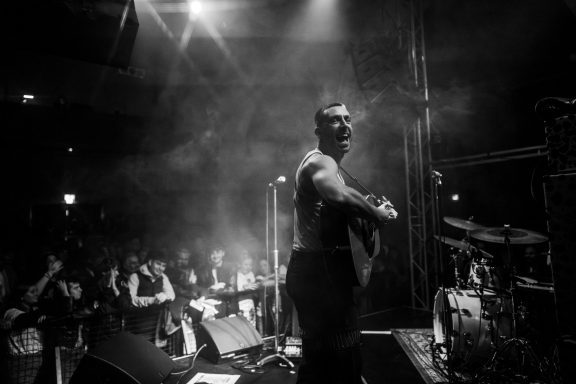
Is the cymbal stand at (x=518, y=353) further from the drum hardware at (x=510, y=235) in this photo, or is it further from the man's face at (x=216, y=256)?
the man's face at (x=216, y=256)

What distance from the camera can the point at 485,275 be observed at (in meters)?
5.02

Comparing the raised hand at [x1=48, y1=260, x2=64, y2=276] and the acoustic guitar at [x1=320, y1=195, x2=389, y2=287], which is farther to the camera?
the raised hand at [x1=48, y1=260, x2=64, y2=276]

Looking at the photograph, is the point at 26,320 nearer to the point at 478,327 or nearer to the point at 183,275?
the point at 183,275

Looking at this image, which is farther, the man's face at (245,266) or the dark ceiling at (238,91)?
the dark ceiling at (238,91)

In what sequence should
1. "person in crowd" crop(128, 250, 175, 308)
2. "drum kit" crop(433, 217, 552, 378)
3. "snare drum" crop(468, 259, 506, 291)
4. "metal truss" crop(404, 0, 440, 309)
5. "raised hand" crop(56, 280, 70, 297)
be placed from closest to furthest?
"drum kit" crop(433, 217, 552, 378) < "snare drum" crop(468, 259, 506, 291) < "raised hand" crop(56, 280, 70, 297) < "person in crowd" crop(128, 250, 175, 308) < "metal truss" crop(404, 0, 440, 309)

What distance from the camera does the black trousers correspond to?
84.0 inches

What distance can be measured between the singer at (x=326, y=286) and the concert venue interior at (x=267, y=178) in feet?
1.86

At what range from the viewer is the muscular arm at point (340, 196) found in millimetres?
2090

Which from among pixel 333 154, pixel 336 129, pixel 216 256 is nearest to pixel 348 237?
pixel 333 154

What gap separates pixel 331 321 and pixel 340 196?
→ 2.47 ft

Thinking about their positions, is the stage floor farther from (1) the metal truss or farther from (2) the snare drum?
(2) the snare drum

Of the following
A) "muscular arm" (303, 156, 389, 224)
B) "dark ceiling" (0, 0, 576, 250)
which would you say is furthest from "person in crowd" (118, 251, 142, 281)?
"muscular arm" (303, 156, 389, 224)

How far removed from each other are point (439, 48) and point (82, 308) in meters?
9.89

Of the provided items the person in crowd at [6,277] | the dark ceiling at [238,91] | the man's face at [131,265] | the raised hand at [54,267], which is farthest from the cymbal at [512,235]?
the person in crowd at [6,277]
